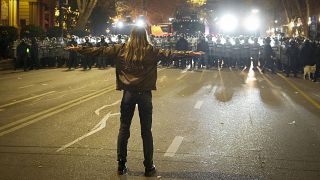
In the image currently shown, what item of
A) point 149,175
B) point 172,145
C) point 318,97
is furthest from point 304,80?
point 149,175

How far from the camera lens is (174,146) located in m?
8.58

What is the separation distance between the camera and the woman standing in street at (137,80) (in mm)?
6699

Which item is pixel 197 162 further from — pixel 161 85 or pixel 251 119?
pixel 161 85

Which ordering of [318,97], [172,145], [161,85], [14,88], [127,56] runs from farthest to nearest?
[161,85]
[14,88]
[318,97]
[172,145]
[127,56]

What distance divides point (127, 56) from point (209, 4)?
3169 inches

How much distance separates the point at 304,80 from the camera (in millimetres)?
22625

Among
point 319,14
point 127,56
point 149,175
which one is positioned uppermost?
point 319,14

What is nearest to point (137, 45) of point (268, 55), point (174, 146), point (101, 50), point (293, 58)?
point (101, 50)

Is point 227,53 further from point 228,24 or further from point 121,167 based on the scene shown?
point 121,167

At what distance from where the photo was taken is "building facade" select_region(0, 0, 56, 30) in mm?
38156

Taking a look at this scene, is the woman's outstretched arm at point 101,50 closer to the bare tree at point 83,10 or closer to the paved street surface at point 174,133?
the paved street surface at point 174,133

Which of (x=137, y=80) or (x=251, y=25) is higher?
(x=251, y=25)

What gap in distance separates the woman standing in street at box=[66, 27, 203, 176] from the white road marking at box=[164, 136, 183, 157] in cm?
120

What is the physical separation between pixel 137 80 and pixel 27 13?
40.0 metres
